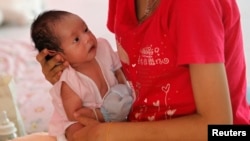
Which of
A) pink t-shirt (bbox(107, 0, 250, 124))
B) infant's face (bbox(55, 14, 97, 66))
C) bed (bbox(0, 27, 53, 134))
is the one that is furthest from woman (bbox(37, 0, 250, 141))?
bed (bbox(0, 27, 53, 134))

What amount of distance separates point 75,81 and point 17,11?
143 centimetres

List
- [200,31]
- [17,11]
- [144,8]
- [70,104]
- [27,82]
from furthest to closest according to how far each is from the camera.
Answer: [17,11], [27,82], [70,104], [144,8], [200,31]

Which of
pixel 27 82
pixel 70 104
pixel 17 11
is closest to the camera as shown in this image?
pixel 70 104

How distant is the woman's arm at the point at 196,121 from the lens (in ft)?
2.45

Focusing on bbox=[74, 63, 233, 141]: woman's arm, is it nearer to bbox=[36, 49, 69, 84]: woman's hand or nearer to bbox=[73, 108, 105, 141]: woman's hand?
bbox=[73, 108, 105, 141]: woman's hand

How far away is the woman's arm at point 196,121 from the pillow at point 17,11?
63.3 inches

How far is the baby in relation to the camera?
104 centimetres

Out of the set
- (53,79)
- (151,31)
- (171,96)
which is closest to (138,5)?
(151,31)

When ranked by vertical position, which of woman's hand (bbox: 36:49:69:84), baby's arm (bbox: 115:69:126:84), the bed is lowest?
the bed

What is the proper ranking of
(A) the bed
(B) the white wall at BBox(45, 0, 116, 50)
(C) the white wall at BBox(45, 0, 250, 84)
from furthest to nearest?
1. (B) the white wall at BBox(45, 0, 116, 50)
2. (C) the white wall at BBox(45, 0, 250, 84)
3. (A) the bed

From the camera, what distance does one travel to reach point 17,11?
2.35 metres

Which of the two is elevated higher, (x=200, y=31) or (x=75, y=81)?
(x=200, y=31)

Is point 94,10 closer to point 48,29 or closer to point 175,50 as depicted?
point 48,29

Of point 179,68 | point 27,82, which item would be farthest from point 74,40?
point 27,82
